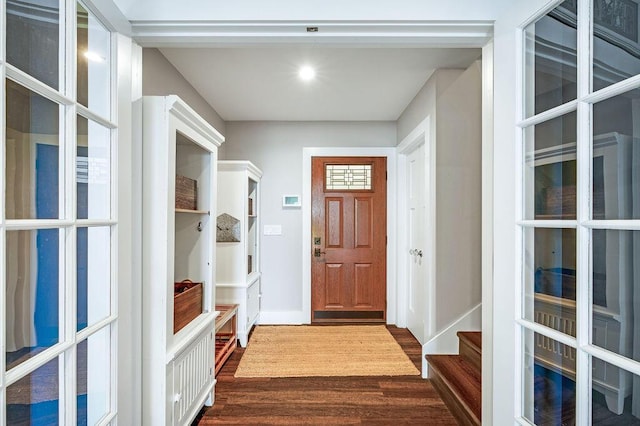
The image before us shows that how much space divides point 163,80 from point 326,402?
8.23 ft

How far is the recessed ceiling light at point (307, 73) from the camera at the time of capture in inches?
108

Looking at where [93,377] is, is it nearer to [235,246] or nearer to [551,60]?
[551,60]

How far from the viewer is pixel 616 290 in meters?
0.91

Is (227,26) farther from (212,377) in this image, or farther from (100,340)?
(212,377)

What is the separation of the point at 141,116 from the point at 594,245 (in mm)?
1735

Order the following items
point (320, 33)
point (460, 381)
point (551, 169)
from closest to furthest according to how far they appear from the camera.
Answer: point (551, 169) → point (320, 33) → point (460, 381)

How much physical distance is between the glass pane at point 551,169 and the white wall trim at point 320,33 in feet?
1.69

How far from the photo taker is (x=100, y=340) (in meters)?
1.23

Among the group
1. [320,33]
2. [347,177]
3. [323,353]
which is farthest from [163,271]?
[347,177]

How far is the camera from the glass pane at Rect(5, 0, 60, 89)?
0.85 meters

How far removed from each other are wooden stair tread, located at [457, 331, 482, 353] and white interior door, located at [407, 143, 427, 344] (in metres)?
0.64

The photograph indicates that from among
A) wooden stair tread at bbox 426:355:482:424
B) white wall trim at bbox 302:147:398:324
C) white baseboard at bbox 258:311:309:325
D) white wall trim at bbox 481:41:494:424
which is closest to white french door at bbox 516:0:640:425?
white wall trim at bbox 481:41:494:424

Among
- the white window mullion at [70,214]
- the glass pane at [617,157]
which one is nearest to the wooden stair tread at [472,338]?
the glass pane at [617,157]

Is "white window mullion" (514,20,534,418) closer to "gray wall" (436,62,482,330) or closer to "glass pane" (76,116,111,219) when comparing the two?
"glass pane" (76,116,111,219)
